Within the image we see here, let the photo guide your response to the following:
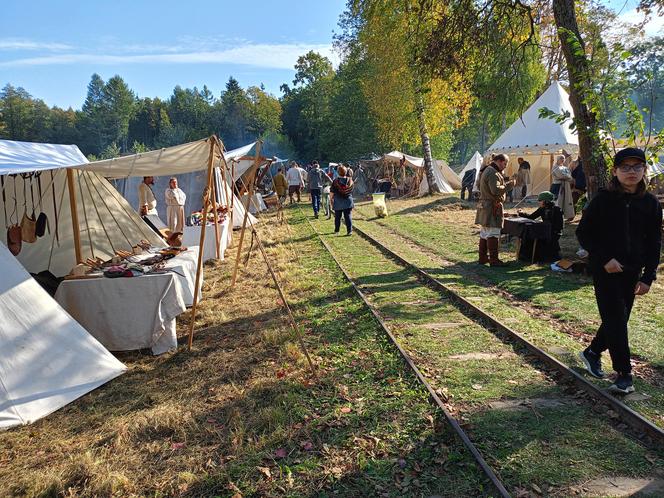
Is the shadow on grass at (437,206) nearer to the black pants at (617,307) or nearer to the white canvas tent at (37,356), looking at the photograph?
the black pants at (617,307)

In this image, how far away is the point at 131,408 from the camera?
4141 millimetres

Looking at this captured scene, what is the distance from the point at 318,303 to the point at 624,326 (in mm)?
4129

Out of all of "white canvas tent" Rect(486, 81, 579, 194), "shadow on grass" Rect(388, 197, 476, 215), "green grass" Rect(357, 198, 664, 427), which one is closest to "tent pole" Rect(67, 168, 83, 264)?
"green grass" Rect(357, 198, 664, 427)

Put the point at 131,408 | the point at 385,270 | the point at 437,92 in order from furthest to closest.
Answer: the point at 437,92 < the point at 385,270 < the point at 131,408

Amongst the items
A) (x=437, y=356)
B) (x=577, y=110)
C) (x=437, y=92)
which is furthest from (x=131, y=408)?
(x=437, y=92)

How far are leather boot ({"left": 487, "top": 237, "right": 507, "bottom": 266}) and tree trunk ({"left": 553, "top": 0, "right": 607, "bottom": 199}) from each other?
177cm

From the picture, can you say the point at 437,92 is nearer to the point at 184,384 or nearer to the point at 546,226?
the point at 546,226

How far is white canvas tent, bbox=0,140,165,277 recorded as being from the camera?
7.40 metres

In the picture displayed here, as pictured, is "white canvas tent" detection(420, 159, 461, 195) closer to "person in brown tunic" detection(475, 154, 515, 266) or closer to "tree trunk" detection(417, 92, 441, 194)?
"tree trunk" detection(417, 92, 441, 194)

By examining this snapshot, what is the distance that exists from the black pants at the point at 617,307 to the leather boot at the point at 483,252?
462 cm

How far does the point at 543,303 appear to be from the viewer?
6141 mm

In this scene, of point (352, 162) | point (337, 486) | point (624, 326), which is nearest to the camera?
point (337, 486)

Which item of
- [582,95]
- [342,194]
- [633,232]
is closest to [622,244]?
[633,232]

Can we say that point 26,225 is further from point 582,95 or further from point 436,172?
point 436,172
